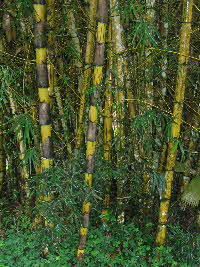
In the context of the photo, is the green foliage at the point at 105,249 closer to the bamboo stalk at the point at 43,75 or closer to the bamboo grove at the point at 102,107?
the bamboo grove at the point at 102,107

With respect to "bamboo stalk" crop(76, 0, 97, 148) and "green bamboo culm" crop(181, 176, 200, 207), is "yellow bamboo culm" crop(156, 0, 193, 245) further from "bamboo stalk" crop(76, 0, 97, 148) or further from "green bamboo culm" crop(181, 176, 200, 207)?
"bamboo stalk" crop(76, 0, 97, 148)

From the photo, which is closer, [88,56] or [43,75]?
[43,75]

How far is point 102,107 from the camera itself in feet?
9.04

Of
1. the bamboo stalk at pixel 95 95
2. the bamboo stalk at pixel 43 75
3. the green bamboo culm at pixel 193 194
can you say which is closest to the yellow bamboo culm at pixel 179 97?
the green bamboo culm at pixel 193 194

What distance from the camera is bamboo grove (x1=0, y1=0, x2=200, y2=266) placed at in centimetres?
220

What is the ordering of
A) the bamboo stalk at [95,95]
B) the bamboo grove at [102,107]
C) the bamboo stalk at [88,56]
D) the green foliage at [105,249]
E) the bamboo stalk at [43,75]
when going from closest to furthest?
the bamboo stalk at [95,95] → the bamboo stalk at [43,75] → the bamboo grove at [102,107] → the bamboo stalk at [88,56] → the green foliage at [105,249]

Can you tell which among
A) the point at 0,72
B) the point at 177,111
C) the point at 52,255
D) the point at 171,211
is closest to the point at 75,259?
the point at 52,255

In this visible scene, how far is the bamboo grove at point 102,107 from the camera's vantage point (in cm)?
220

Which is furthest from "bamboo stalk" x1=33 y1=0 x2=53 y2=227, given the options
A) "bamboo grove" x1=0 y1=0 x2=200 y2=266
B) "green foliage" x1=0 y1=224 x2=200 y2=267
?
"green foliage" x1=0 y1=224 x2=200 y2=267

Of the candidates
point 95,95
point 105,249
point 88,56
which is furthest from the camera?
point 105,249

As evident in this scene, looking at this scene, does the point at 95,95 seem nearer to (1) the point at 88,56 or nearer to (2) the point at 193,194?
(1) the point at 88,56

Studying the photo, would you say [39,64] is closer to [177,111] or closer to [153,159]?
[177,111]

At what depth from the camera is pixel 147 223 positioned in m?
2.87

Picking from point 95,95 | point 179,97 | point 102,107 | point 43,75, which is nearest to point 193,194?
point 179,97
